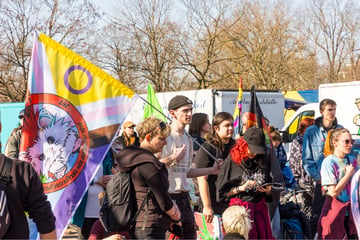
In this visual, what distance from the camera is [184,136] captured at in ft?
21.3

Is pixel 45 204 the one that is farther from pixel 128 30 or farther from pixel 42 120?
pixel 128 30

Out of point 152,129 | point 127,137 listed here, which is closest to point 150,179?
point 152,129

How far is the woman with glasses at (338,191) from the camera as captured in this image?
23.5 feet

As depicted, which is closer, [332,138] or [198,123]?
[332,138]

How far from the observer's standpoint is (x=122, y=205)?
514 cm

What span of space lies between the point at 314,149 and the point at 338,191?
1679 mm

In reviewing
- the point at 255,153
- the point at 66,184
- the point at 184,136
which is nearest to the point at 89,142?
the point at 66,184

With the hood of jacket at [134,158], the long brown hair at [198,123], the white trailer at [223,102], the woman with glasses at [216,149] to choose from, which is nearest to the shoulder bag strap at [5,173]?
the hood of jacket at [134,158]

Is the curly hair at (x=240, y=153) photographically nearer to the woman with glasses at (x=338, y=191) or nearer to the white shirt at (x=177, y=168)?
the white shirt at (x=177, y=168)

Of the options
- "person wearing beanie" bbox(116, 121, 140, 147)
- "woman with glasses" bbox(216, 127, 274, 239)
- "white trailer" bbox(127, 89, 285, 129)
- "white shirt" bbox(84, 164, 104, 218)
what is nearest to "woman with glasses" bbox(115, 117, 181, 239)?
"woman with glasses" bbox(216, 127, 274, 239)

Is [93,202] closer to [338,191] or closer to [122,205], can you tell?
[122,205]

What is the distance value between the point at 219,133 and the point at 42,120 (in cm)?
219

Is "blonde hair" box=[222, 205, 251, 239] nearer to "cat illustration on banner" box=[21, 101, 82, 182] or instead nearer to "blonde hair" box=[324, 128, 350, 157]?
"cat illustration on banner" box=[21, 101, 82, 182]

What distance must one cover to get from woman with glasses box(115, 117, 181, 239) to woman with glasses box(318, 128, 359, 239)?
2.45 metres
